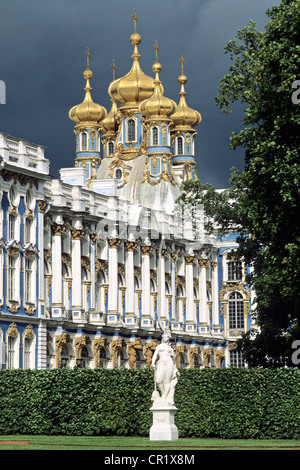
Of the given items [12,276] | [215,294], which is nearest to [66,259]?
[12,276]

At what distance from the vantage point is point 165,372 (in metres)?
46.4

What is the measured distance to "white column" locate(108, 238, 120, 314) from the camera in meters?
85.4

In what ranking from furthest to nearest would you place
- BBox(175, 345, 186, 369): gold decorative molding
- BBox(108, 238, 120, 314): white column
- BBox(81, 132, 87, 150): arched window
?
BBox(81, 132, 87, 150): arched window, BBox(175, 345, 186, 369): gold decorative molding, BBox(108, 238, 120, 314): white column

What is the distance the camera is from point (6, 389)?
184ft

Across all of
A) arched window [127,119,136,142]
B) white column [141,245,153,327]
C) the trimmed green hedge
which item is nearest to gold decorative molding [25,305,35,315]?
the trimmed green hedge

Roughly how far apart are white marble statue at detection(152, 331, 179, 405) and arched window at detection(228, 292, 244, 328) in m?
58.5

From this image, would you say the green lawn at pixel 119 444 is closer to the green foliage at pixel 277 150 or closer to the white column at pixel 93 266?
the green foliage at pixel 277 150

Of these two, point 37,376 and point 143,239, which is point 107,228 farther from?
point 37,376

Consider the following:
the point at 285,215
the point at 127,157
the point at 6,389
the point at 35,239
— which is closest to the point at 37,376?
the point at 6,389

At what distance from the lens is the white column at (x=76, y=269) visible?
81.1 m

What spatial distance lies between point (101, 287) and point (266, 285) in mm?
22375

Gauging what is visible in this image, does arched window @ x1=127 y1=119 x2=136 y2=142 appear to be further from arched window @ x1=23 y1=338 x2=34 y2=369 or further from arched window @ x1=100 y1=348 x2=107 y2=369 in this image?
arched window @ x1=23 y1=338 x2=34 y2=369

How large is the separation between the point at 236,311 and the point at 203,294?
525 centimetres

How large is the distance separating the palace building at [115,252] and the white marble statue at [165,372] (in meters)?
22.7
